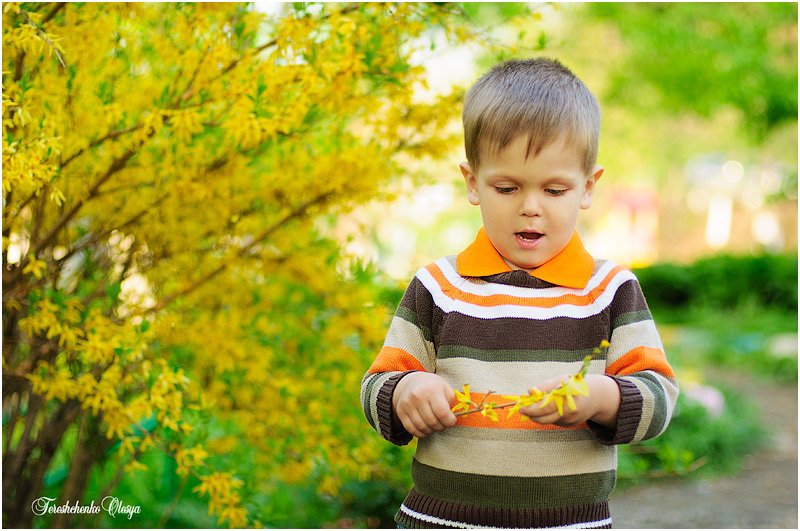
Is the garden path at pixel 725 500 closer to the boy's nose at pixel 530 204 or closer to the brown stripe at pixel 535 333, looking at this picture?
the brown stripe at pixel 535 333

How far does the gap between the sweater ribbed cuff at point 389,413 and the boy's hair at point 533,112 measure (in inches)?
18.6

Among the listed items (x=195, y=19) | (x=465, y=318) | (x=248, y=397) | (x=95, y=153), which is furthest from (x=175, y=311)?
(x=465, y=318)

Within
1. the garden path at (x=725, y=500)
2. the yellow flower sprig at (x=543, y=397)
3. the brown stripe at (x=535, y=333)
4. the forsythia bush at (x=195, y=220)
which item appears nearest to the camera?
the yellow flower sprig at (x=543, y=397)

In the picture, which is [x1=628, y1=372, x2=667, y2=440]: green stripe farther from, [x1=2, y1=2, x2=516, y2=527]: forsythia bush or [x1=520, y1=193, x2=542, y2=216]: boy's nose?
[x1=2, y1=2, x2=516, y2=527]: forsythia bush

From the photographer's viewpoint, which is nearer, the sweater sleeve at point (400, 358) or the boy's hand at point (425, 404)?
the boy's hand at point (425, 404)

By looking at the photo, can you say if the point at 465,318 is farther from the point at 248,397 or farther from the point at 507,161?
the point at 248,397

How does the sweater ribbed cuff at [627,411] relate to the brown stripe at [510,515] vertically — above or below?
Answer: above

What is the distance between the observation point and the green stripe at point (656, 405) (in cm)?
129

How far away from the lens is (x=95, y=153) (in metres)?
2.35

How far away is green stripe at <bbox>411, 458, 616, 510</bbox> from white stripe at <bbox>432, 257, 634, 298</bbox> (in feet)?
1.00

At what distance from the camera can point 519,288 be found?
56.2 inches

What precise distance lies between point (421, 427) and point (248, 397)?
57.3 inches

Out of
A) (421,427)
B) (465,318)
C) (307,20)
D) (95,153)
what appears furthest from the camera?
(95,153)

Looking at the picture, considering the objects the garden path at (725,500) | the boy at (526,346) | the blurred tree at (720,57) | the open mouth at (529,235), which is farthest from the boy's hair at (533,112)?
the blurred tree at (720,57)
